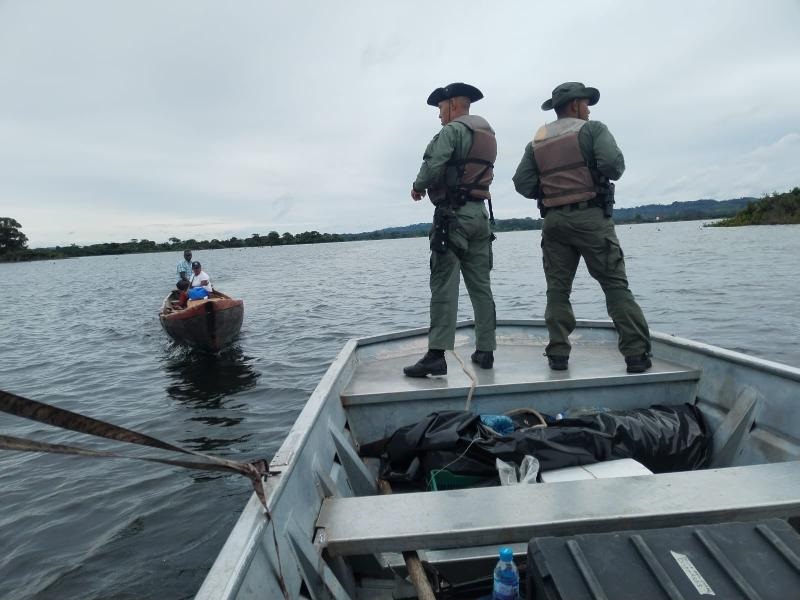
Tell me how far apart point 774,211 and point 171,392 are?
286 feet

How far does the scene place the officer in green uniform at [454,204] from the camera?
393 cm

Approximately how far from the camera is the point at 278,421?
295 inches

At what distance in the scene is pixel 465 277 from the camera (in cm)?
428

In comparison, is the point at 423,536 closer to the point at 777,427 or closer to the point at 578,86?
the point at 777,427

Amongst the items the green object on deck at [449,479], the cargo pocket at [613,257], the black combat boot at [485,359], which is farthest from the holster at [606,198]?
the green object on deck at [449,479]

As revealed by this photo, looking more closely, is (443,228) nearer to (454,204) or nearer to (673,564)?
(454,204)

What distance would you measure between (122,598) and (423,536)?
11.5 feet

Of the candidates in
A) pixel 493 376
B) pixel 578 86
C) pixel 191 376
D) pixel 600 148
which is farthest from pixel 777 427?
pixel 191 376

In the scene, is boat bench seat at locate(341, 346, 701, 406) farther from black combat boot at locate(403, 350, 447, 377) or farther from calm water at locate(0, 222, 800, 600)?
calm water at locate(0, 222, 800, 600)

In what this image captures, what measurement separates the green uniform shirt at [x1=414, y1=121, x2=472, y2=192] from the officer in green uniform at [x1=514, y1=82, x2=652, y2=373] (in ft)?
1.92

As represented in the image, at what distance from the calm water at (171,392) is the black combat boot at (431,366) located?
88 cm

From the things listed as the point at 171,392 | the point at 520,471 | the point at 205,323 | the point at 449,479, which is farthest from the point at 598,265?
the point at 205,323

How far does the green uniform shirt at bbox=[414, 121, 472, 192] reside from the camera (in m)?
3.84

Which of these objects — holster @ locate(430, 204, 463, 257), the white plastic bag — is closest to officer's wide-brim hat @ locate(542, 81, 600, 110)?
holster @ locate(430, 204, 463, 257)
